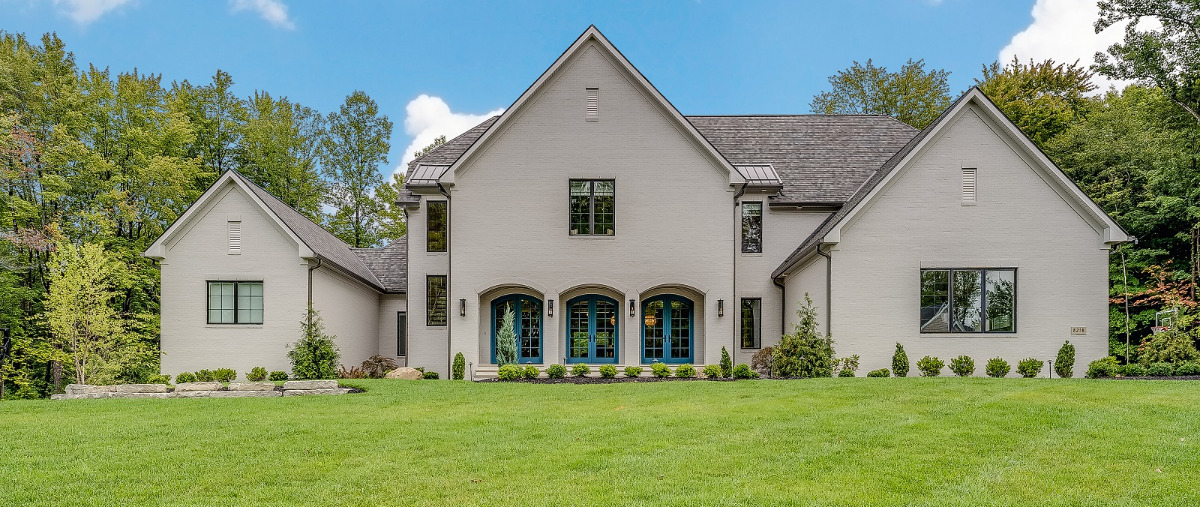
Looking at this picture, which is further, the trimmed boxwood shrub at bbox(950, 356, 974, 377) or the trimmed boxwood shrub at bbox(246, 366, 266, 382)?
the trimmed boxwood shrub at bbox(246, 366, 266, 382)

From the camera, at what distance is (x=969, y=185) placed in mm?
15945

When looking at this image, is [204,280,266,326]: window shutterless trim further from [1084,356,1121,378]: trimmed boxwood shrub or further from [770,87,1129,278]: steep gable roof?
[1084,356,1121,378]: trimmed boxwood shrub

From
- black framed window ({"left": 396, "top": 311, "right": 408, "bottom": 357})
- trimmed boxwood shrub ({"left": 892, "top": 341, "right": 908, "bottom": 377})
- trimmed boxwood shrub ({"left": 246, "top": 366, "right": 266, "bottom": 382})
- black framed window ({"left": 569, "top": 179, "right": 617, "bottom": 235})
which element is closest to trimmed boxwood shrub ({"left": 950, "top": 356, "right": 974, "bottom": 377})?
trimmed boxwood shrub ({"left": 892, "top": 341, "right": 908, "bottom": 377})

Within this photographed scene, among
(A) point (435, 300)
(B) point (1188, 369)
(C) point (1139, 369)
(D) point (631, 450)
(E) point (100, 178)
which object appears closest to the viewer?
(D) point (631, 450)

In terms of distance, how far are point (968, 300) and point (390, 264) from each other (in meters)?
17.8

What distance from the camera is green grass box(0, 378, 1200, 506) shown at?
5.86m

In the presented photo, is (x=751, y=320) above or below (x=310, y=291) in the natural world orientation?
below

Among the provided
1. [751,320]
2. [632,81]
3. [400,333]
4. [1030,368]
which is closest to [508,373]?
[400,333]

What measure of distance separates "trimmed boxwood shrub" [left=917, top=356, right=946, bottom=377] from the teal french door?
786cm

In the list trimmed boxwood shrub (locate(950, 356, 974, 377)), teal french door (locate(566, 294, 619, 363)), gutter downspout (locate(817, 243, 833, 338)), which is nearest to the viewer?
trimmed boxwood shrub (locate(950, 356, 974, 377))

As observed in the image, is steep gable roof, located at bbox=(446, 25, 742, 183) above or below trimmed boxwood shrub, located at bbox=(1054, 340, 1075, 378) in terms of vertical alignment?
above

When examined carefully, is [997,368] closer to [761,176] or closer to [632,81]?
[761,176]

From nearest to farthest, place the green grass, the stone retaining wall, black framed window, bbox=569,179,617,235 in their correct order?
the green grass < the stone retaining wall < black framed window, bbox=569,179,617,235

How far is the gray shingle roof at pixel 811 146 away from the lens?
20.0m
